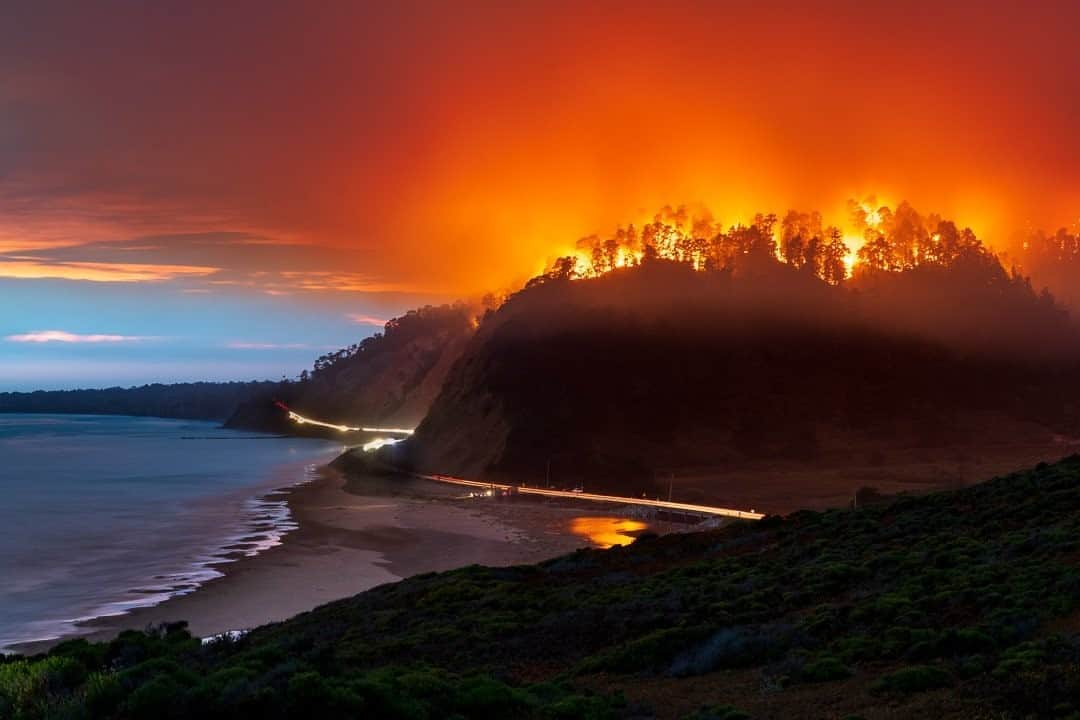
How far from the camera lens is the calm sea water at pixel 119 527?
4375 centimetres

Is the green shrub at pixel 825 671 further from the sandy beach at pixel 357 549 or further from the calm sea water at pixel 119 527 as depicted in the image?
the calm sea water at pixel 119 527

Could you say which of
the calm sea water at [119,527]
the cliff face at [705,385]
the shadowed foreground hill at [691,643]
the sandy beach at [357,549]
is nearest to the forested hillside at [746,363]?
the cliff face at [705,385]

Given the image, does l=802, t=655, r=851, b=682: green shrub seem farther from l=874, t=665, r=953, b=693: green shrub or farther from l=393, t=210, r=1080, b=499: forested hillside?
l=393, t=210, r=1080, b=499: forested hillside

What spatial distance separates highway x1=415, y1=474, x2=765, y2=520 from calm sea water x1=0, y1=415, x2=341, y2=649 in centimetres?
1740

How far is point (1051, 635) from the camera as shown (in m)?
16.1

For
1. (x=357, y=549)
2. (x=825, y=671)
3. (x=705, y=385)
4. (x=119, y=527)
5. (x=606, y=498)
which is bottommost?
(x=119, y=527)

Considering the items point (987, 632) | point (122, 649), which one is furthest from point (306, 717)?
point (987, 632)

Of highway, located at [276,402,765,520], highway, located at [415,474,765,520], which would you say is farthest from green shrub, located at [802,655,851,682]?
highway, located at [276,402,765,520]

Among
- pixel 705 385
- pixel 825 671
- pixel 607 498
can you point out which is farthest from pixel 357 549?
pixel 705 385

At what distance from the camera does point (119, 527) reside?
6875cm

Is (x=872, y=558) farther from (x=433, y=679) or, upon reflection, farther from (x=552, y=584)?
(x=433, y=679)

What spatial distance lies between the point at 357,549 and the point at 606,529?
19.0 metres

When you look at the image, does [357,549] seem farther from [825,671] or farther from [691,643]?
[825,671]

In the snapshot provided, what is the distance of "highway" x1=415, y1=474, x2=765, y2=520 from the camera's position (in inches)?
2960
